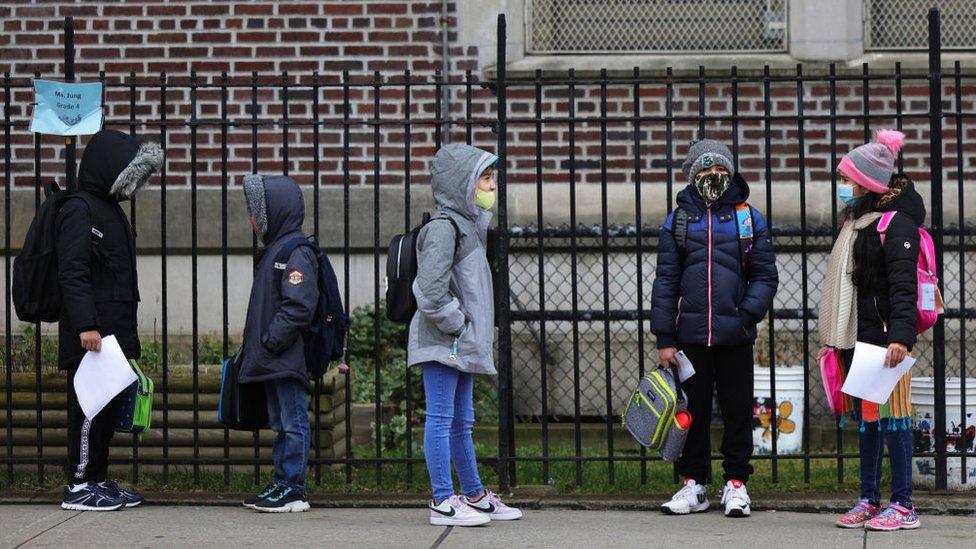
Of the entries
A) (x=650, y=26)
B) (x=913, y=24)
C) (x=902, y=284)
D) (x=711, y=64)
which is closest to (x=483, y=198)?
(x=902, y=284)

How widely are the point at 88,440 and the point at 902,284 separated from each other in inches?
139

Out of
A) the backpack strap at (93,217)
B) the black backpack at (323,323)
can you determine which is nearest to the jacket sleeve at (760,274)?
the black backpack at (323,323)

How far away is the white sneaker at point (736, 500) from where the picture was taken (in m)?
6.32

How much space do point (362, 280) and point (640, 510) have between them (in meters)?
3.10

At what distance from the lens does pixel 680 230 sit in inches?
246

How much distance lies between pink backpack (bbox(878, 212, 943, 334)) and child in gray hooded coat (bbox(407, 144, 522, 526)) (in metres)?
1.64

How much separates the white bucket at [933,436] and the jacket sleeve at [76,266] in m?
3.81

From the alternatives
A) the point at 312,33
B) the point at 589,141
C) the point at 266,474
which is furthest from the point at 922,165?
the point at 266,474

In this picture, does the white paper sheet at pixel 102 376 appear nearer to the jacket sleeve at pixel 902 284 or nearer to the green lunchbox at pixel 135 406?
the green lunchbox at pixel 135 406

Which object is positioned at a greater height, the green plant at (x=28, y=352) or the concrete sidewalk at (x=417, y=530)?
the green plant at (x=28, y=352)

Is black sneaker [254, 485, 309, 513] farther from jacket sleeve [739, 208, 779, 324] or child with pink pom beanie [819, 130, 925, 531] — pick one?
child with pink pom beanie [819, 130, 925, 531]

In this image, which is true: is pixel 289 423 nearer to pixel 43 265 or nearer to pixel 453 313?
pixel 453 313

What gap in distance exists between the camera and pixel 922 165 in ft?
29.8

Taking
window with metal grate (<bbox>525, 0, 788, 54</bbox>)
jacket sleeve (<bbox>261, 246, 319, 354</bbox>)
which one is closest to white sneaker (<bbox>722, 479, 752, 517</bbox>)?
jacket sleeve (<bbox>261, 246, 319, 354</bbox>)
